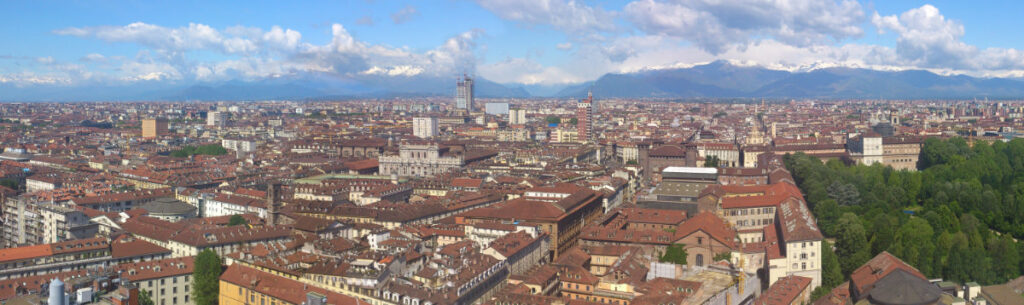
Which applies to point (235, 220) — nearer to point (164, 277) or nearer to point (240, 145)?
point (164, 277)

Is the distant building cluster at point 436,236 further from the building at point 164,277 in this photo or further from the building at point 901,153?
the building at point 901,153

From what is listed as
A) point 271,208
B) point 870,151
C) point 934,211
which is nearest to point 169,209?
point 271,208

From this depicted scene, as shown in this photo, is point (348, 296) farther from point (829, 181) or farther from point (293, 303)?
point (829, 181)

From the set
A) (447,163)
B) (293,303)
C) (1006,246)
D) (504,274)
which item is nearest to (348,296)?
(293,303)

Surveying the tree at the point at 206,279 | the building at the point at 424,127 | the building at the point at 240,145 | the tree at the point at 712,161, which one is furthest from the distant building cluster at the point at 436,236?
the building at the point at 424,127

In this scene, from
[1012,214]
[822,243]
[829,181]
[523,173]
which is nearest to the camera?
[822,243]

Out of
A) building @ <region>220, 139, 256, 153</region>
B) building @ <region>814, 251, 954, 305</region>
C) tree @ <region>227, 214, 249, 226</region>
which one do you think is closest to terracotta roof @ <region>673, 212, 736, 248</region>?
building @ <region>814, 251, 954, 305</region>

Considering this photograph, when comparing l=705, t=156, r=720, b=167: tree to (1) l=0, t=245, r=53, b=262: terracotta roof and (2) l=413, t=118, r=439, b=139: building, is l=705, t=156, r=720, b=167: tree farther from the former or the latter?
(2) l=413, t=118, r=439, b=139: building
